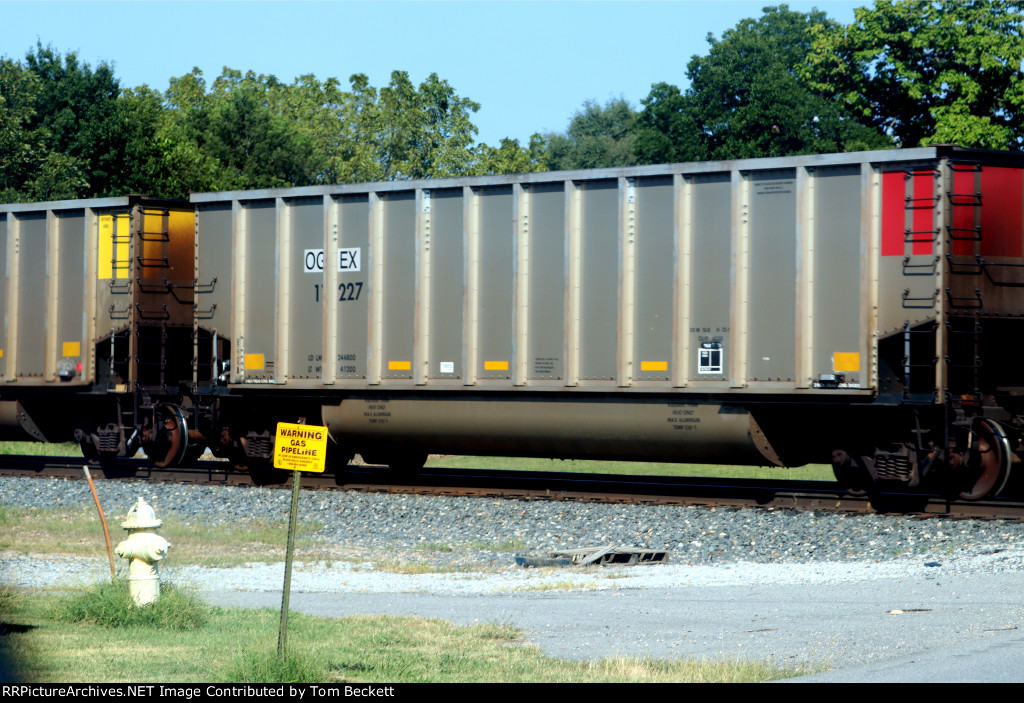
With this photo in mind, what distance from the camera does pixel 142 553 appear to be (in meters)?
9.24

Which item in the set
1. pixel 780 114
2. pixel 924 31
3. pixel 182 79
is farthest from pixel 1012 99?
pixel 182 79

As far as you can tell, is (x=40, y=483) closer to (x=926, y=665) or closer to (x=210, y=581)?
(x=210, y=581)

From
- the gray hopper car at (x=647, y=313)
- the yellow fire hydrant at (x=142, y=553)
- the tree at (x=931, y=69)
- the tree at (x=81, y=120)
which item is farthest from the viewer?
the tree at (x=81, y=120)

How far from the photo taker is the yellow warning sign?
7.58 metres

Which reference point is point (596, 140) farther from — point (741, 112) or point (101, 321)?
point (101, 321)

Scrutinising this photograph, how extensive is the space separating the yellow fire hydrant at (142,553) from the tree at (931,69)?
33280mm

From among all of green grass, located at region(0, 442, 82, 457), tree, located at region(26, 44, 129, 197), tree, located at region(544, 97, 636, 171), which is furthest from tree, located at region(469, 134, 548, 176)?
green grass, located at region(0, 442, 82, 457)

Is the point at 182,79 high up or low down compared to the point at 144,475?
up

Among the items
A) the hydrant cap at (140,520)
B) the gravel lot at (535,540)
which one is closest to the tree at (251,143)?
the gravel lot at (535,540)

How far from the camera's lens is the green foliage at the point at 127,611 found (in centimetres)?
879

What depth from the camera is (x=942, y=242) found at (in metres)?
13.9

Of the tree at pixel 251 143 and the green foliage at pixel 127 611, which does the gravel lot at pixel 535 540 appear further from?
the tree at pixel 251 143
